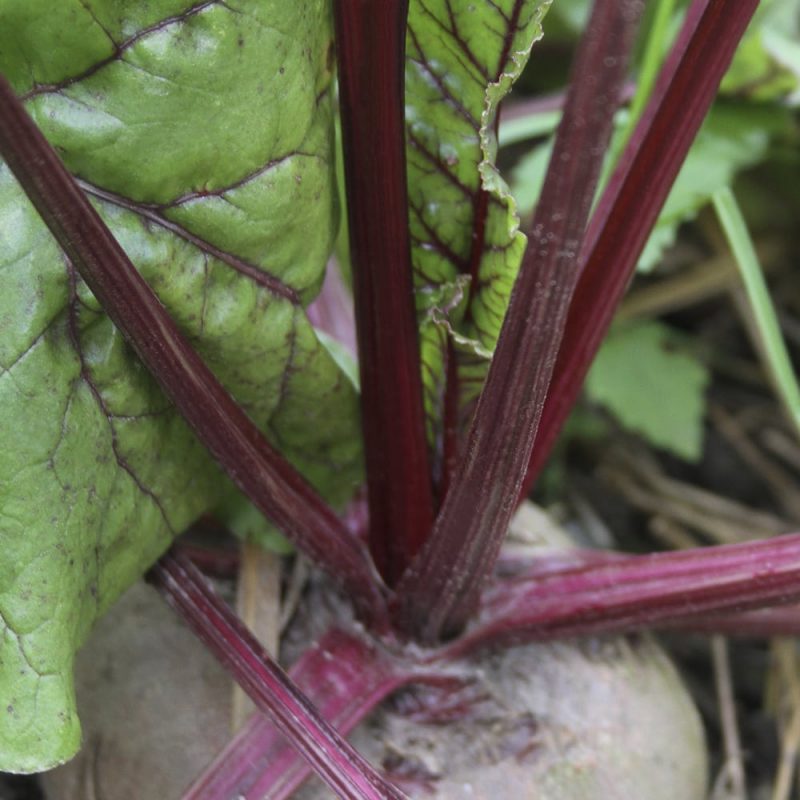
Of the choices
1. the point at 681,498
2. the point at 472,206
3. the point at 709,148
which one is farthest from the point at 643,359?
the point at 472,206

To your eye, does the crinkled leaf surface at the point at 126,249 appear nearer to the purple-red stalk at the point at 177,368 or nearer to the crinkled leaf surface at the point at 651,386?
the purple-red stalk at the point at 177,368

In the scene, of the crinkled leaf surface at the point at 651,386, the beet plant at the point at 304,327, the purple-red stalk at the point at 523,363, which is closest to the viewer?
the purple-red stalk at the point at 523,363

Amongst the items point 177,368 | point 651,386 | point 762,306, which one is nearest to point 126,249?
point 177,368

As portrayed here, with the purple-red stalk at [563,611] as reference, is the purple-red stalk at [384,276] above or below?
above

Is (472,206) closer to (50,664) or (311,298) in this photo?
(311,298)

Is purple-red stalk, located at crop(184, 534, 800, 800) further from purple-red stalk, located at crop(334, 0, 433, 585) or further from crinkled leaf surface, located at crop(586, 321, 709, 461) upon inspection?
crinkled leaf surface, located at crop(586, 321, 709, 461)

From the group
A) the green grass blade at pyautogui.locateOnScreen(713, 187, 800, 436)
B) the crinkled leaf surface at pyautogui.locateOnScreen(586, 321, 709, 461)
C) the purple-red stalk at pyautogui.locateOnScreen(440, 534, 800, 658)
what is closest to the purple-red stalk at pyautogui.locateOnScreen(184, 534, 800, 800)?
the purple-red stalk at pyautogui.locateOnScreen(440, 534, 800, 658)

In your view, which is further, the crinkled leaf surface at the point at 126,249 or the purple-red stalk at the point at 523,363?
the crinkled leaf surface at the point at 126,249

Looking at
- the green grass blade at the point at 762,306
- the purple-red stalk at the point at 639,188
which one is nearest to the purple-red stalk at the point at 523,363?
the purple-red stalk at the point at 639,188
